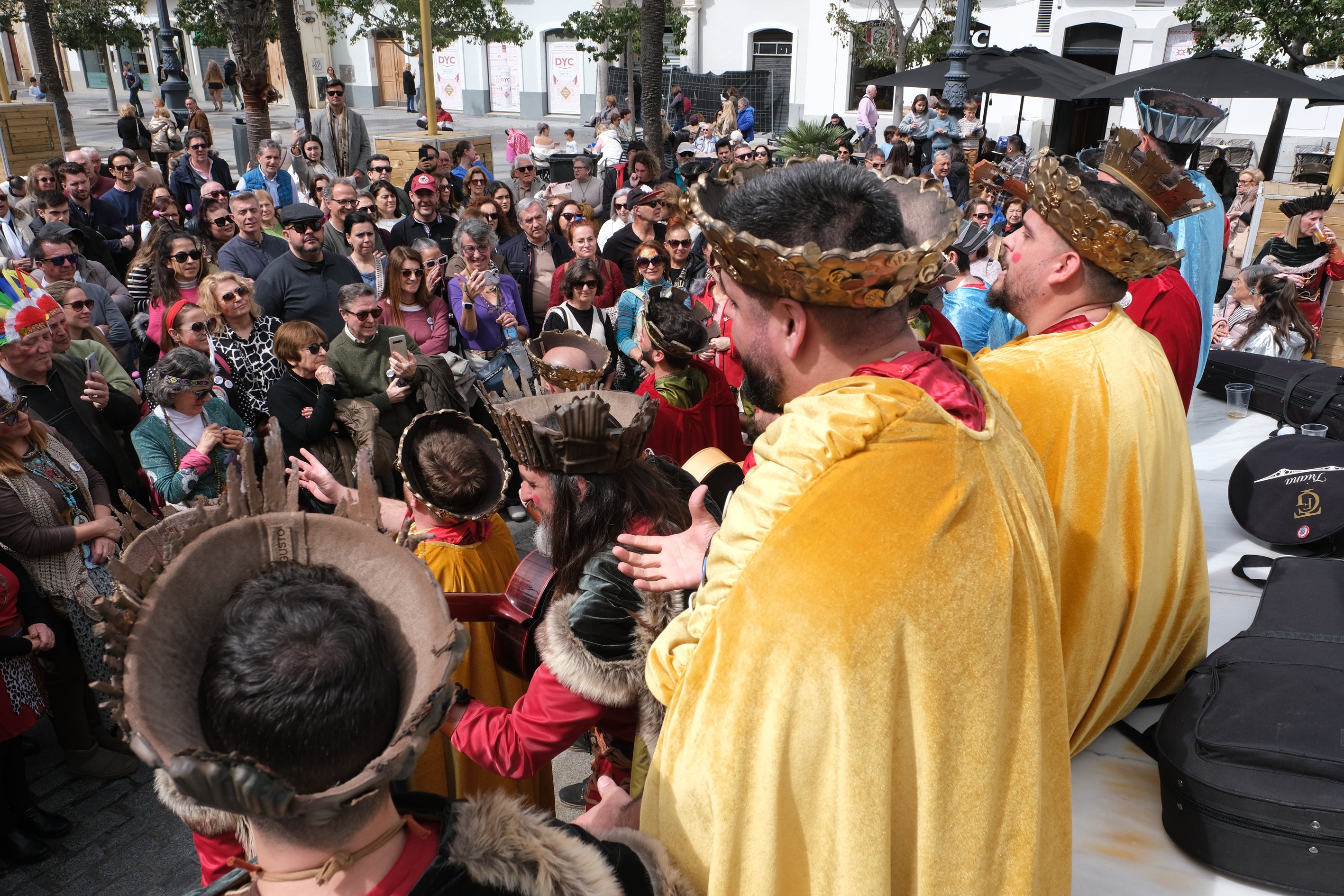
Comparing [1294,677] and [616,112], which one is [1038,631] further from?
[616,112]

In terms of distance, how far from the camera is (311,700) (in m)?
1.28

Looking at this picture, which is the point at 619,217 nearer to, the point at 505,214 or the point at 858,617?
the point at 505,214

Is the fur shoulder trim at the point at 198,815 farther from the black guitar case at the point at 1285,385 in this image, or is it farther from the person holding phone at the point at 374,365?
the black guitar case at the point at 1285,385

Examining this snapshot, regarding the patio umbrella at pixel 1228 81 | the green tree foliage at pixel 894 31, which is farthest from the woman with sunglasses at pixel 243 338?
the green tree foliage at pixel 894 31

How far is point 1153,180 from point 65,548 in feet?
13.8

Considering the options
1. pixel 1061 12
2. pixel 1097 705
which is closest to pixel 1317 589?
pixel 1097 705

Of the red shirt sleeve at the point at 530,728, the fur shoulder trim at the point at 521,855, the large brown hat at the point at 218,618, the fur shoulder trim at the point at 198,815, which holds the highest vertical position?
the large brown hat at the point at 218,618

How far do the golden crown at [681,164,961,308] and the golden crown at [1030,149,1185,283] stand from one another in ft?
3.36

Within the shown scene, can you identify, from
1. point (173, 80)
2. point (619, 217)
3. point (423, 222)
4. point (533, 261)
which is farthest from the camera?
point (173, 80)

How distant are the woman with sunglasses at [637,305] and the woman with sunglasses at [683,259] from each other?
31cm

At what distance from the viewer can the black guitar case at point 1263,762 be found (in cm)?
213

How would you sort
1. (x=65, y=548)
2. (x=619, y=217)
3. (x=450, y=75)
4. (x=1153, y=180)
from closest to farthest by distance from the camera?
(x=1153, y=180)
(x=65, y=548)
(x=619, y=217)
(x=450, y=75)

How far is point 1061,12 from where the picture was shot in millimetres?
25891

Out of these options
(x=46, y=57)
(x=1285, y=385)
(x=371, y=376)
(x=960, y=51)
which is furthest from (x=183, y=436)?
(x=46, y=57)
